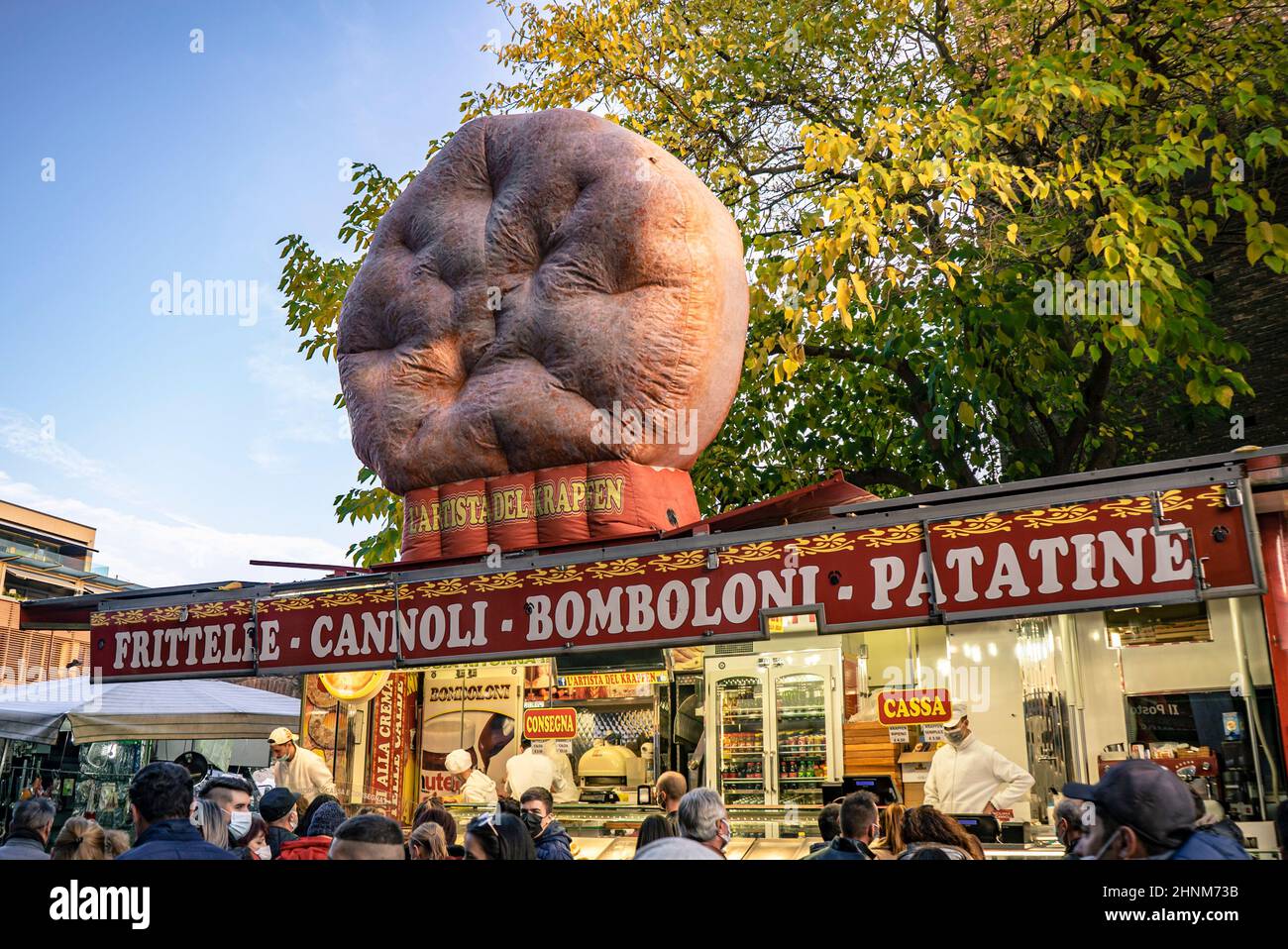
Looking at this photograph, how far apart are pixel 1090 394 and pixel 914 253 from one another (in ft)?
9.06

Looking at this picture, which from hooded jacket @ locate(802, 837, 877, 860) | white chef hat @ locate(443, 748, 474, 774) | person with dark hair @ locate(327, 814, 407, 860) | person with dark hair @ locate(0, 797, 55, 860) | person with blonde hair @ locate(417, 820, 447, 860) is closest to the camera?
person with dark hair @ locate(327, 814, 407, 860)

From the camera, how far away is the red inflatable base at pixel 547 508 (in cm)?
778

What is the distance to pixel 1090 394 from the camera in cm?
1210

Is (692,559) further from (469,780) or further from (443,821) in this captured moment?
(469,780)

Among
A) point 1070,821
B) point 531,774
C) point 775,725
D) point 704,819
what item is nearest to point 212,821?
point 704,819

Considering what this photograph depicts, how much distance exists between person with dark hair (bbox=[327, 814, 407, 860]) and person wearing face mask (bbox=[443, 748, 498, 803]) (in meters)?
5.18

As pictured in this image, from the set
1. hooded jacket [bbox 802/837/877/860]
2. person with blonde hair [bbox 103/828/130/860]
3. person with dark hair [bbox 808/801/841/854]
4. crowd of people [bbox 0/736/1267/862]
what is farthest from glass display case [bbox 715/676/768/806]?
person with blonde hair [bbox 103/828/130/860]

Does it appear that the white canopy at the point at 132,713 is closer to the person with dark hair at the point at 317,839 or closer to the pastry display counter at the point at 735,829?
the pastry display counter at the point at 735,829

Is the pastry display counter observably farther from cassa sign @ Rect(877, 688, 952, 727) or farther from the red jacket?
the red jacket

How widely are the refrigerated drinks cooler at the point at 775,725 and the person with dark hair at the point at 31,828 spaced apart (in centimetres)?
485

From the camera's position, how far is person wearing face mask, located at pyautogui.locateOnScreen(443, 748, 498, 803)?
9.43m

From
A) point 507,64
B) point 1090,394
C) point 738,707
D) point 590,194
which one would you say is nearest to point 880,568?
point 738,707

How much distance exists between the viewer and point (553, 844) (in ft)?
21.5
